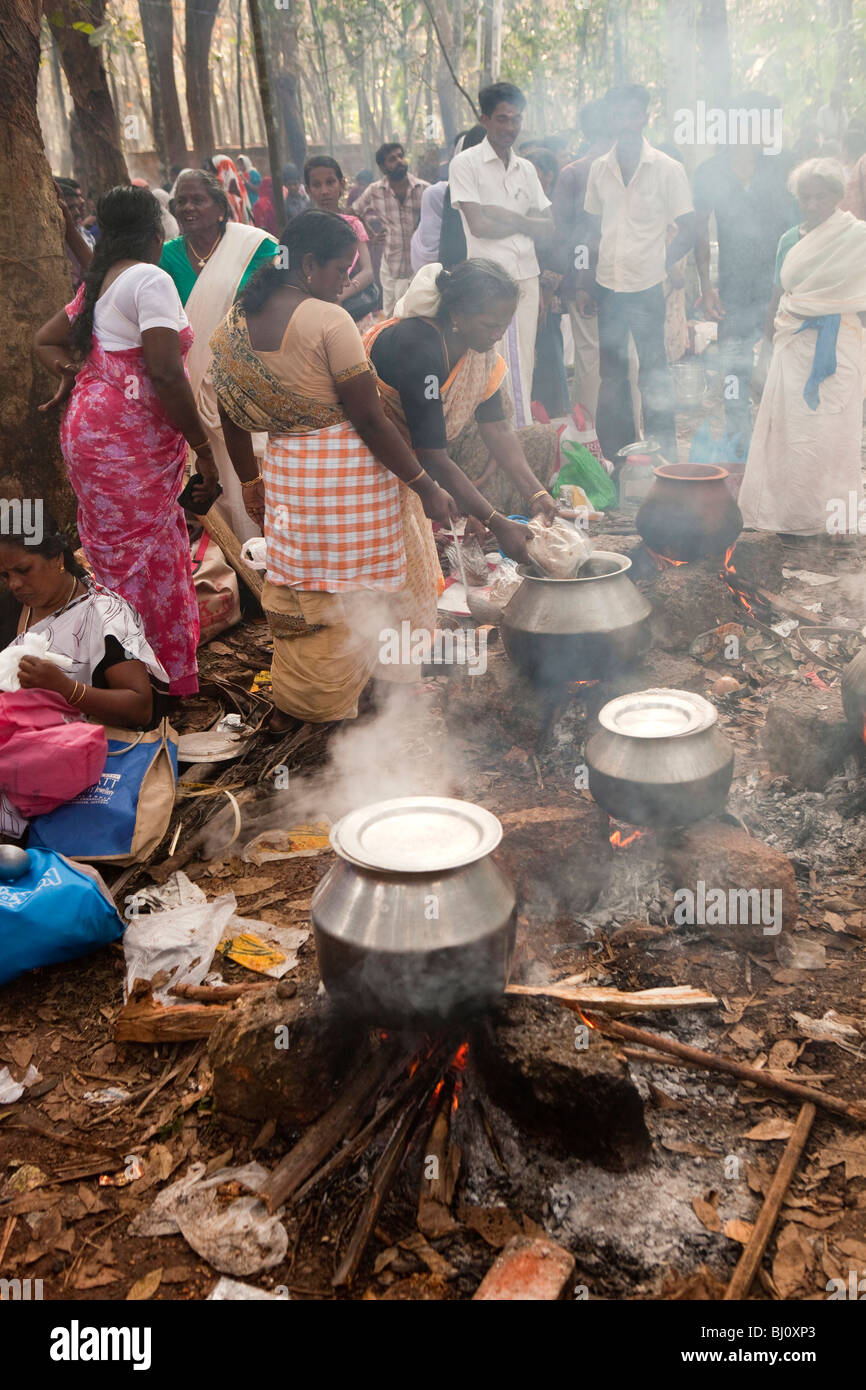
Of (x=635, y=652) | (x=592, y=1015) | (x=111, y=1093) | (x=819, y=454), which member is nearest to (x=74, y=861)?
(x=111, y=1093)

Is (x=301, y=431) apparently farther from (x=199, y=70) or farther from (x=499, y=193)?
(x=199, y=70)

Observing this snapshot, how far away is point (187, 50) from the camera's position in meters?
14.7

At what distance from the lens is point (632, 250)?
791cm

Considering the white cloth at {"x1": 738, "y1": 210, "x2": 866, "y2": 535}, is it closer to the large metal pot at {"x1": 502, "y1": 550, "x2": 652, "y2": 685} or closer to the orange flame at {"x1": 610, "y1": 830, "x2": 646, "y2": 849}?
the large metal pot at {"x1": 502, "y1": 550, "x2": 652, "y2": 685}

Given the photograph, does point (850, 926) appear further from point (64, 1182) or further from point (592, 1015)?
point (64, 1182)

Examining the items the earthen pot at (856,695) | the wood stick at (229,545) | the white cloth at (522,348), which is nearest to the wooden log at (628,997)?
the earthen pot at (856,695)

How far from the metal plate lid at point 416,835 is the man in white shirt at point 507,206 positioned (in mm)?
5523

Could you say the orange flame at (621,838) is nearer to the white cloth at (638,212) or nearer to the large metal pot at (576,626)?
the large metal pot at (576,626)

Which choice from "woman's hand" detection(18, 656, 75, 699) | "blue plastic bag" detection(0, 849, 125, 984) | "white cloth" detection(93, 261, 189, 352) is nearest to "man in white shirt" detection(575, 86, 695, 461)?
"white cloth" detection(93, 261, 189, 352)

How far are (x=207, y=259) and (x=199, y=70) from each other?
1142 cm

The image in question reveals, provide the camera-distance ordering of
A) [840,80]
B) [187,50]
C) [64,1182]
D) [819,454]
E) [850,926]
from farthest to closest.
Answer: [840,80] < [187,50] < [819,454] < [850,926] < [64,1182]

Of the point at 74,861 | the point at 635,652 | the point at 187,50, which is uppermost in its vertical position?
the point at 187,50

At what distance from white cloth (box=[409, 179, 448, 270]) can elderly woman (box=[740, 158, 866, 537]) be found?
2.82 metres
